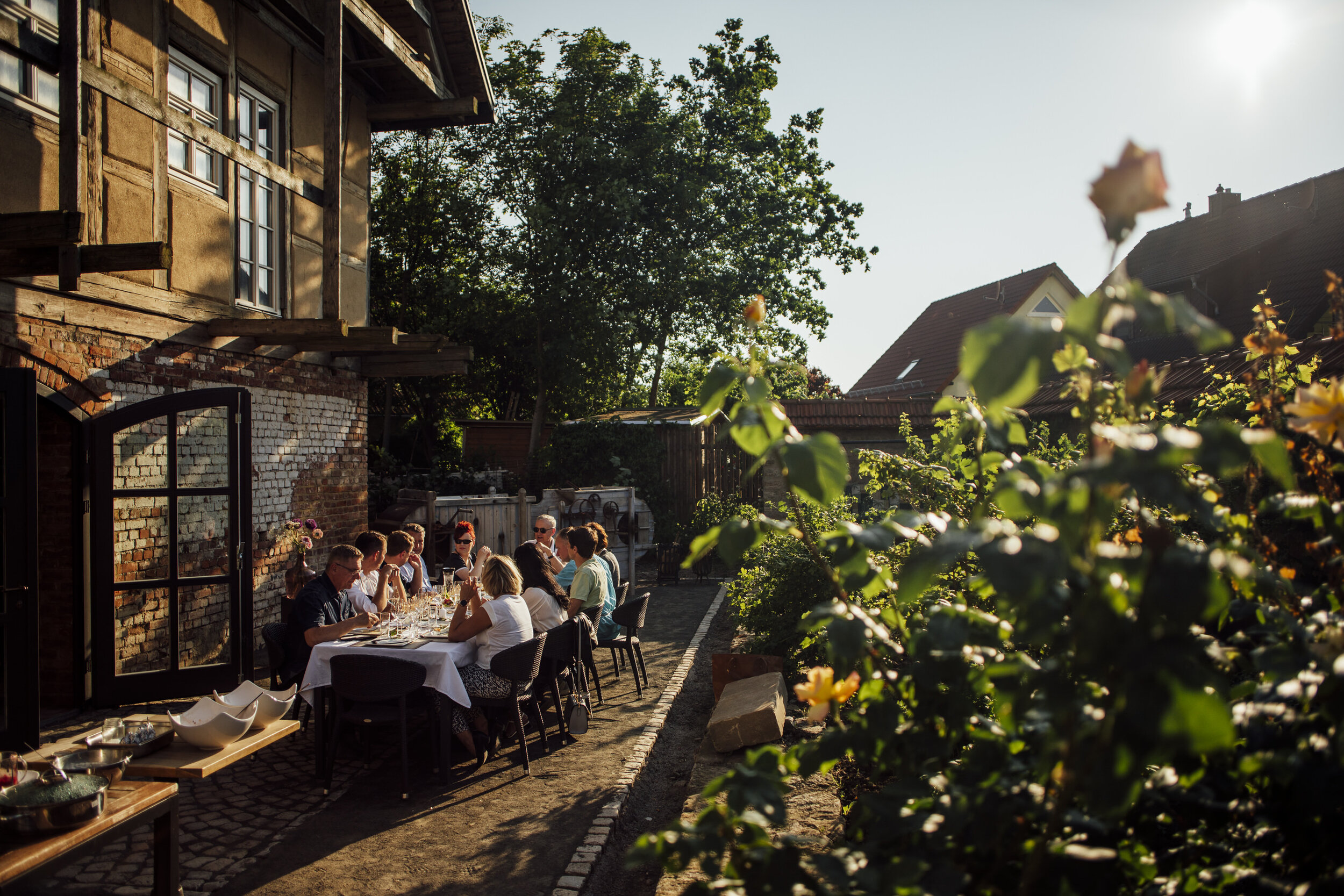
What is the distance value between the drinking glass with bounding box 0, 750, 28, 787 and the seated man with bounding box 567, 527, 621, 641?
157 inches

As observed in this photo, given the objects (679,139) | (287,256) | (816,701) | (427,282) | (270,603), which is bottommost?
(270,603)

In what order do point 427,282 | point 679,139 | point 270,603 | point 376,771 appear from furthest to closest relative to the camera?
1. point 427,282
2. point 679,139
3. point 270,603
4. point 376,771

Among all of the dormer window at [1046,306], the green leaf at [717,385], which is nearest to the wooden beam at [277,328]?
the green leaf at [717,385]

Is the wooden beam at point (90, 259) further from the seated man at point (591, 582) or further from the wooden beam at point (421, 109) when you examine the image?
the wooden beam at point (421, 109)

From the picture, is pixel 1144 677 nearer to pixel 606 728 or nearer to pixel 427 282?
pixel 606 728

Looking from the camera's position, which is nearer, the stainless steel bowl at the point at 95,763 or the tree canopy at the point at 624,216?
the stainless steel bowl at the point at 95,763

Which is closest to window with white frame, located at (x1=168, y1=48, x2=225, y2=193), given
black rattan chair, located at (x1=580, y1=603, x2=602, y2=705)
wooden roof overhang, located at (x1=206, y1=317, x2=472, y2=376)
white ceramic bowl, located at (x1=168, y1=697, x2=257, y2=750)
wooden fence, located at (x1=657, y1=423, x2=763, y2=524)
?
wooden roof overhang, located at (x1=206, y1=317, x2=472, y2=376)

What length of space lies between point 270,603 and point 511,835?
495 centimetres

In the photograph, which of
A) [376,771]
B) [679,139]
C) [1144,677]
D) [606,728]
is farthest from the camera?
[679,139]

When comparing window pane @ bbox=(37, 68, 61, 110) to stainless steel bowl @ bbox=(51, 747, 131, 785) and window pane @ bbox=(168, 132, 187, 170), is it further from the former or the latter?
stainless steel bowl @ bbox=(51, 747, 131, 785)

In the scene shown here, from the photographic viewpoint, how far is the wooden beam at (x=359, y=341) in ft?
24.6

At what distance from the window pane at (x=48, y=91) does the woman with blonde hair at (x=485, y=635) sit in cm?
441

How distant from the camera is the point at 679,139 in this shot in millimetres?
19578

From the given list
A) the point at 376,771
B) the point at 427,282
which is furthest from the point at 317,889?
the point at 427,282
